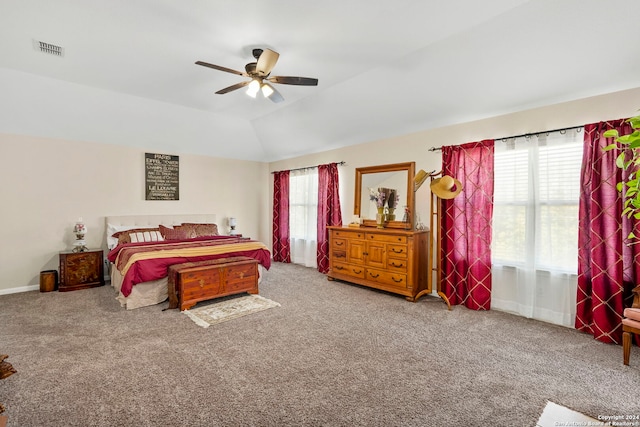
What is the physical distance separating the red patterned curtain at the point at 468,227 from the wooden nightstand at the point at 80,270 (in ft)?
17.2

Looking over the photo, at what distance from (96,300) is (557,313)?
18.6 feet

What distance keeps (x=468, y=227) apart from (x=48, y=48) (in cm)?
525

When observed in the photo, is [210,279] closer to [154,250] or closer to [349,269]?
[154,250]

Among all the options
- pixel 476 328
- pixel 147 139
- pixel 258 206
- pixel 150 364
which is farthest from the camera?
pixel 258 206

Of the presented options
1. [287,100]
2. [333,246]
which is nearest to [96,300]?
[333,246]

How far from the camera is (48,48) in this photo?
10.5 ft

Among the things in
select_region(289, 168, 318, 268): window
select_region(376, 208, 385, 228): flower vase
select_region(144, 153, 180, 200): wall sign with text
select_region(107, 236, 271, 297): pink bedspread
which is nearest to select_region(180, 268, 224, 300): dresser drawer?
select_region(107, 236, 271, 297): pink bedspread

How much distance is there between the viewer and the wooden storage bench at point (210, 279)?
11.9ft

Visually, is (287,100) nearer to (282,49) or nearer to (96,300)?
(282,49)

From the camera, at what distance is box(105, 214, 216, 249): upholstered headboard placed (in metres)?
5.07

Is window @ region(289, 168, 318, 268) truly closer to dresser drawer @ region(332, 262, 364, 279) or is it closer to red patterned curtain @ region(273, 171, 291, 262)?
red patterned curtain @ region(273, 171, 291, 262)

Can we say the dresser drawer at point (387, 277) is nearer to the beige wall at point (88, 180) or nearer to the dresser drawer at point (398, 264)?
the dresser drawer at point (398, 264)

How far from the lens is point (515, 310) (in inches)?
138

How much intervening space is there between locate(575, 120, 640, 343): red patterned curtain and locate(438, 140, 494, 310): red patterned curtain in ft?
2.85
